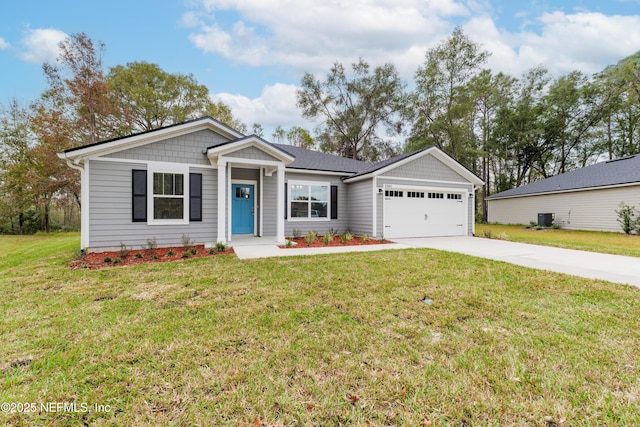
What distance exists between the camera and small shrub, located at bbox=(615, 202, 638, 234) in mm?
13430

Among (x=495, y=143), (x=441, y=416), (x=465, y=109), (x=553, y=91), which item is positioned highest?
(x=553, y=91)

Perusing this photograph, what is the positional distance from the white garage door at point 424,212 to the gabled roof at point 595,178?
9285 mm

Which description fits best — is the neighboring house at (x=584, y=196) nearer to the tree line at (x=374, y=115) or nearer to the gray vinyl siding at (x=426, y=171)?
the tree line at (x=374, y=115)

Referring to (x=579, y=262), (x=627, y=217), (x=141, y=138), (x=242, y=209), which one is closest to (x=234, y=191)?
(x=242, y=209)

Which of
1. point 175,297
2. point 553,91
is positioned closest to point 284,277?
point 175,297

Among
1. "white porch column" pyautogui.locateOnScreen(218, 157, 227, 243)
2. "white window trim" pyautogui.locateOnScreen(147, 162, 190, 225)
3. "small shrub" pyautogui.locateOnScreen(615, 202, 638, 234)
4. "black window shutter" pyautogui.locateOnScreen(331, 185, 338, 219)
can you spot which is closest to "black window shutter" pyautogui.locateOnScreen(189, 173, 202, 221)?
"white window trim" pyautogui.locateOnScreen(147, 162, 190, 225)

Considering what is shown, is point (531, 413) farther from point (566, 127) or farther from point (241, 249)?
point (566, 127)

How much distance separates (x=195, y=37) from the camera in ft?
39.9

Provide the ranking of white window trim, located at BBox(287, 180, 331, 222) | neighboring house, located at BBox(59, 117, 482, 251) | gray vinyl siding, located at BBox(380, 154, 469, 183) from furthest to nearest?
1. gray vinyl siding, located at BBox(380, 154, 469, 183)
2. white window trim, located at BBox(287, 180, 331, 222)
3. neighboring house, located at BBox(59, 117, 482, 251)

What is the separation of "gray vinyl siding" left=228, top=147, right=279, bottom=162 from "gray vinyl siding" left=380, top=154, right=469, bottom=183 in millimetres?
4787

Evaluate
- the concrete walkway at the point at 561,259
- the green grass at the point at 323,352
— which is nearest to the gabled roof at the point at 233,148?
the concrete walkway at the point at 561,259

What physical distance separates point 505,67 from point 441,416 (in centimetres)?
3062

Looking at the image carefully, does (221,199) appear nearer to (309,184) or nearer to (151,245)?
(151,245)

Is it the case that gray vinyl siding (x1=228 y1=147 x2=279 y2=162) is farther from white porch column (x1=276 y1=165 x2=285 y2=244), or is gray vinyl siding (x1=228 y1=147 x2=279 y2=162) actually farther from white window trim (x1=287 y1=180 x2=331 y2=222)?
white window trim (x1=287 y1=180 x2=331 y2=222)
